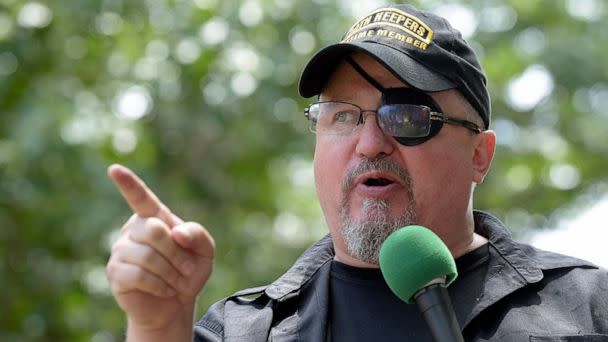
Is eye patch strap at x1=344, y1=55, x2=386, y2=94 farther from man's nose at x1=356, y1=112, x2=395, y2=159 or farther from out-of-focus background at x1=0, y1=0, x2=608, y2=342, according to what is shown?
out-of-focus background at x1=0, y1=0, x2=608, y2=342

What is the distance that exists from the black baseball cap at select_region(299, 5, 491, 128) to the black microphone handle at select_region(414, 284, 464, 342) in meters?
1.11

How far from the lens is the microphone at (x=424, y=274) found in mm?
2314

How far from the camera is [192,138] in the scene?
887cm

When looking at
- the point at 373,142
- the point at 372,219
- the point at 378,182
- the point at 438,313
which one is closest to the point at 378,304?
the point at 372,219

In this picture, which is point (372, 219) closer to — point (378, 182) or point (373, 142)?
point (378, 182)

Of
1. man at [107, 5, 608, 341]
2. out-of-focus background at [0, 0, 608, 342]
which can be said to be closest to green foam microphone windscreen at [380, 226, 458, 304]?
man at [107, 5, 608, 341]

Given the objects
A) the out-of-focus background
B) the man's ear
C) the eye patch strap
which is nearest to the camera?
the eye patch strap

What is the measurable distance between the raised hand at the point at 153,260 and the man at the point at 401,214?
0.68 m

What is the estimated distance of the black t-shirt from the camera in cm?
324

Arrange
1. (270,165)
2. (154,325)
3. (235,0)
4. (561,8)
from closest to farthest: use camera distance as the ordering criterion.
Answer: (154,325) < (235,0) < (270,165) < (561,8)

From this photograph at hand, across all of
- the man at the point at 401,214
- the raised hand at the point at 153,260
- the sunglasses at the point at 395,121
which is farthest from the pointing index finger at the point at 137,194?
the sunglasses at the point at 395,121

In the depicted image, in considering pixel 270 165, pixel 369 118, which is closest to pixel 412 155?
pixel 369 118

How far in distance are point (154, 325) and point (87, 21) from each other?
5611mm

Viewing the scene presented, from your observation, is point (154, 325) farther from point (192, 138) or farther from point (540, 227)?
point (540, 227)
